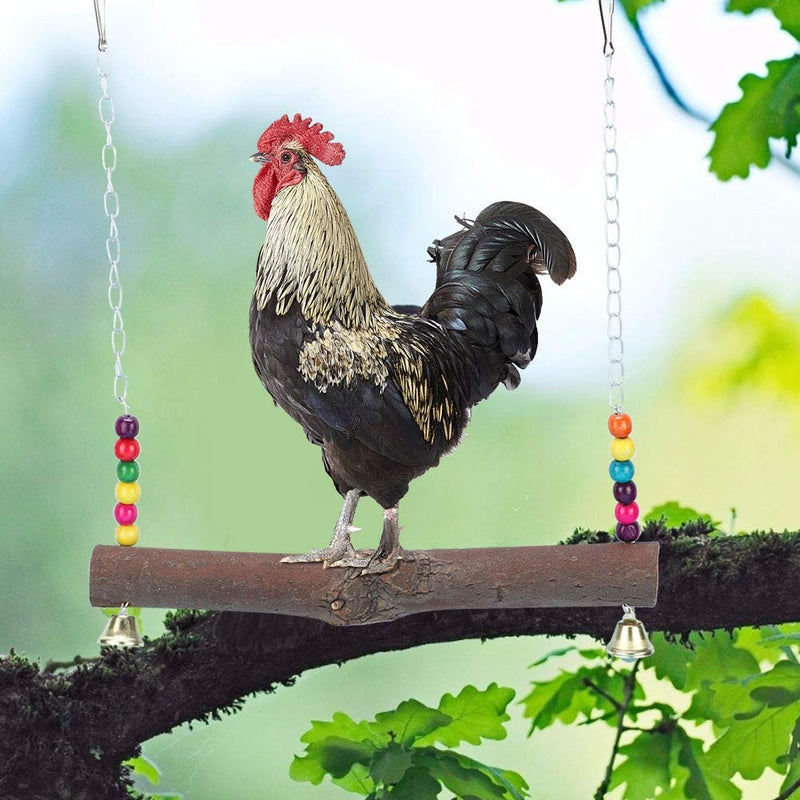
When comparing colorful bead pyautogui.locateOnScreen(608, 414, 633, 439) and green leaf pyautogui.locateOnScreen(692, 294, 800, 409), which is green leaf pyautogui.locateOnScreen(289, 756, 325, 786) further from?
green leaf pyautogui.locateOnScreen(692, 294, 800, 409)

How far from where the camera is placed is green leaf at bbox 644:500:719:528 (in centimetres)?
234

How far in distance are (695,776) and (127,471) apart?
133 centimetres

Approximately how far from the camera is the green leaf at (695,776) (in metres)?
2.26

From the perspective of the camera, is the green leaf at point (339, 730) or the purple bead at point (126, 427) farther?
the green leaf at point (339, 730)

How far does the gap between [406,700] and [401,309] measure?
941mm

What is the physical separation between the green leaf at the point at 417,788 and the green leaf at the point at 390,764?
2 centimetres

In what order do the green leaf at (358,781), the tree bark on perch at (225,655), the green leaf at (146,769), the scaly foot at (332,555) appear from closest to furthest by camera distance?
the scaly foot at (332,555), the tree bark on perch at (225,655), the green leaf at (358,781), the green leaf at (146,769)

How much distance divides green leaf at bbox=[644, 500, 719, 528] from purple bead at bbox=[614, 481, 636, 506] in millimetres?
665

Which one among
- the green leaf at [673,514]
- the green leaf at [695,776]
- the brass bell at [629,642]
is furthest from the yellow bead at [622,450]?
the green leaf at [695,776]

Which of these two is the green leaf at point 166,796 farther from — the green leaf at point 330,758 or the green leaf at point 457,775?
the green leaf at point 457,775

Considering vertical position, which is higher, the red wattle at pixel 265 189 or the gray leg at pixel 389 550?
the red wattle at pixel 265 189

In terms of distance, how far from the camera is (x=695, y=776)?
2.28 meters

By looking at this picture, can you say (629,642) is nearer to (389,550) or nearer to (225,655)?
(389,550)

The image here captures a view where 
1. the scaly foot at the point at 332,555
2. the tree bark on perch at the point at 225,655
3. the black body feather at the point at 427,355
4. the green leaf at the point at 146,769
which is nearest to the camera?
the black body feather at the point at 427,355
